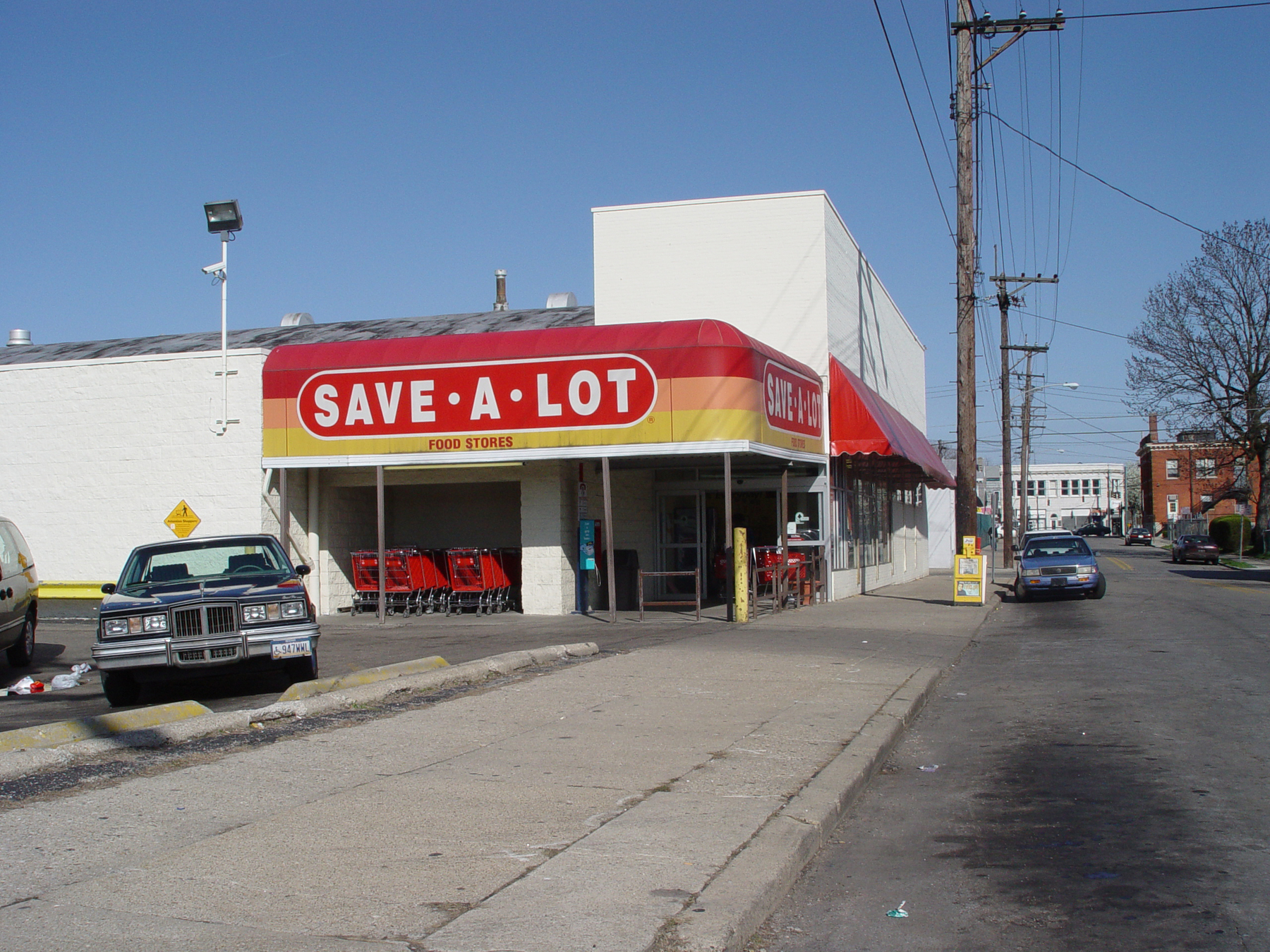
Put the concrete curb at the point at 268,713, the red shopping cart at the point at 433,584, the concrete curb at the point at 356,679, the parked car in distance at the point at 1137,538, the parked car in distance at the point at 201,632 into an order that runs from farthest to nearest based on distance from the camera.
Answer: the parked car in distance at the point at 1137,538, the red shopping cart at the point at 433,584, the parked car in distance at the point at 201,632, the concrete curb at the point at 356,679, the concrete curb at the point at 268,713

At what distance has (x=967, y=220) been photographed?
74.1ft

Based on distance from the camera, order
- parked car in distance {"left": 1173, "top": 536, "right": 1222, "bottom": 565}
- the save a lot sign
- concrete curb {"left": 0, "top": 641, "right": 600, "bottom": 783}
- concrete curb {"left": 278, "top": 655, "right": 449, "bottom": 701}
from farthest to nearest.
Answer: parked car in distance {"left": 1173, "top": 536, "right": 1222, "bottom": 565}, the save a lot sign, concrete curb {"left": 278, "top": 655, "right": 449, "bottom": 701}, concrete curb {"left": 0, "top": 641, "right": 600, "bottom": 783}

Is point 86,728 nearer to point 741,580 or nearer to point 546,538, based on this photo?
point 741,580

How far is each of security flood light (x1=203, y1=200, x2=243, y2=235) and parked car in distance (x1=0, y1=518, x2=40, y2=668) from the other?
25.3ft

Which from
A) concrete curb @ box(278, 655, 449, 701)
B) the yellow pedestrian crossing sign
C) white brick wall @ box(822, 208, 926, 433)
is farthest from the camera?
A: white brick wall @ box(822, 208, 926, 433)

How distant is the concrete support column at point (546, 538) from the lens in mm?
20328

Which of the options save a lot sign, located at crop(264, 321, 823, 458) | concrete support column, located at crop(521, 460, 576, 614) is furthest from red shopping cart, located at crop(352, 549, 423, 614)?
save a lot sign, located at crop(264, 321, 823, 458)

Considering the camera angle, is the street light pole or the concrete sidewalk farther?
the street light pole

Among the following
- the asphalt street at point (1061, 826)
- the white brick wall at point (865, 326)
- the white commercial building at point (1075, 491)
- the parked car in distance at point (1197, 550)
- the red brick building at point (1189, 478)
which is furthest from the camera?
the white commercial building at point (1075, 491)

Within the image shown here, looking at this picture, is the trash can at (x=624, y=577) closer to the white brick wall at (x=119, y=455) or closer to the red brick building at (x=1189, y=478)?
the white brick wall at (x=119, y=455)

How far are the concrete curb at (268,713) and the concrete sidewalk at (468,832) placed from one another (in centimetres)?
63

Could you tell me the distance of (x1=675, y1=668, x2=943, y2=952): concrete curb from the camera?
428 cm

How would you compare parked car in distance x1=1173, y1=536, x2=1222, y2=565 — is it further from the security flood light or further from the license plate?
the license plate

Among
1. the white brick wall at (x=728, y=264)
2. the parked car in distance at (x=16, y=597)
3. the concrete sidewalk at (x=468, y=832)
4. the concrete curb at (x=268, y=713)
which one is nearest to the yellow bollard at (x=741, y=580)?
the concrete curb at (x=268, y=713)
